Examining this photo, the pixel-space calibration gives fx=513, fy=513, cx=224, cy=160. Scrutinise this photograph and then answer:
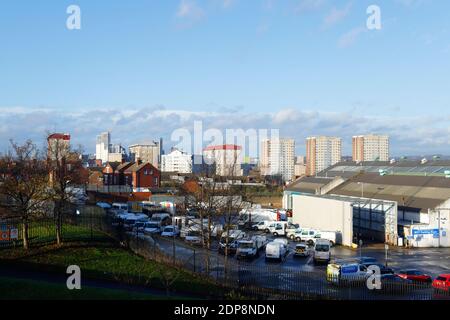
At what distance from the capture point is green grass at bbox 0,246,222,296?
18969 millimetres

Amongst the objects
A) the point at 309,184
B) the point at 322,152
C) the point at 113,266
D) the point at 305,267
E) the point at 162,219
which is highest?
the point at 322,152

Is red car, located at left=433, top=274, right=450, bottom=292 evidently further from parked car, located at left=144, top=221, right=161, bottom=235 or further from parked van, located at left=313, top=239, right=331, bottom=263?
parked car, located at left=144, top=221, right=161, bottom=235

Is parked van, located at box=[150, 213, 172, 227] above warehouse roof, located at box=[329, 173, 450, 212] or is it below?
below

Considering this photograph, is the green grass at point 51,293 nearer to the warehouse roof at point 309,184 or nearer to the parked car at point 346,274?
the parked car at point 346,274

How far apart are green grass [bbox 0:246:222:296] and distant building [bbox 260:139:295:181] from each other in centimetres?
12192

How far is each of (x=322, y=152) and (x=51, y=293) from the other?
13830 cm

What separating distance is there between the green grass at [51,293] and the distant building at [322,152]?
124360 mm

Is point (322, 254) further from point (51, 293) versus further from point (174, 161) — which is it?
point (174, 161)

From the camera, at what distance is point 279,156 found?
164 metres

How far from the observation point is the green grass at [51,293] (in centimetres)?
1435

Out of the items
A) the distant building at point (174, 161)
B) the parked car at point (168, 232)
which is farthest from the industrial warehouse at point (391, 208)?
the distant building at point (174, 161)

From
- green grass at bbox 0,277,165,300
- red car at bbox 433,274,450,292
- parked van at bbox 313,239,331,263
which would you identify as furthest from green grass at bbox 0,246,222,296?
parked van at bbox 313,239,331,263

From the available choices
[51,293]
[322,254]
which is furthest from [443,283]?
[51,293]
